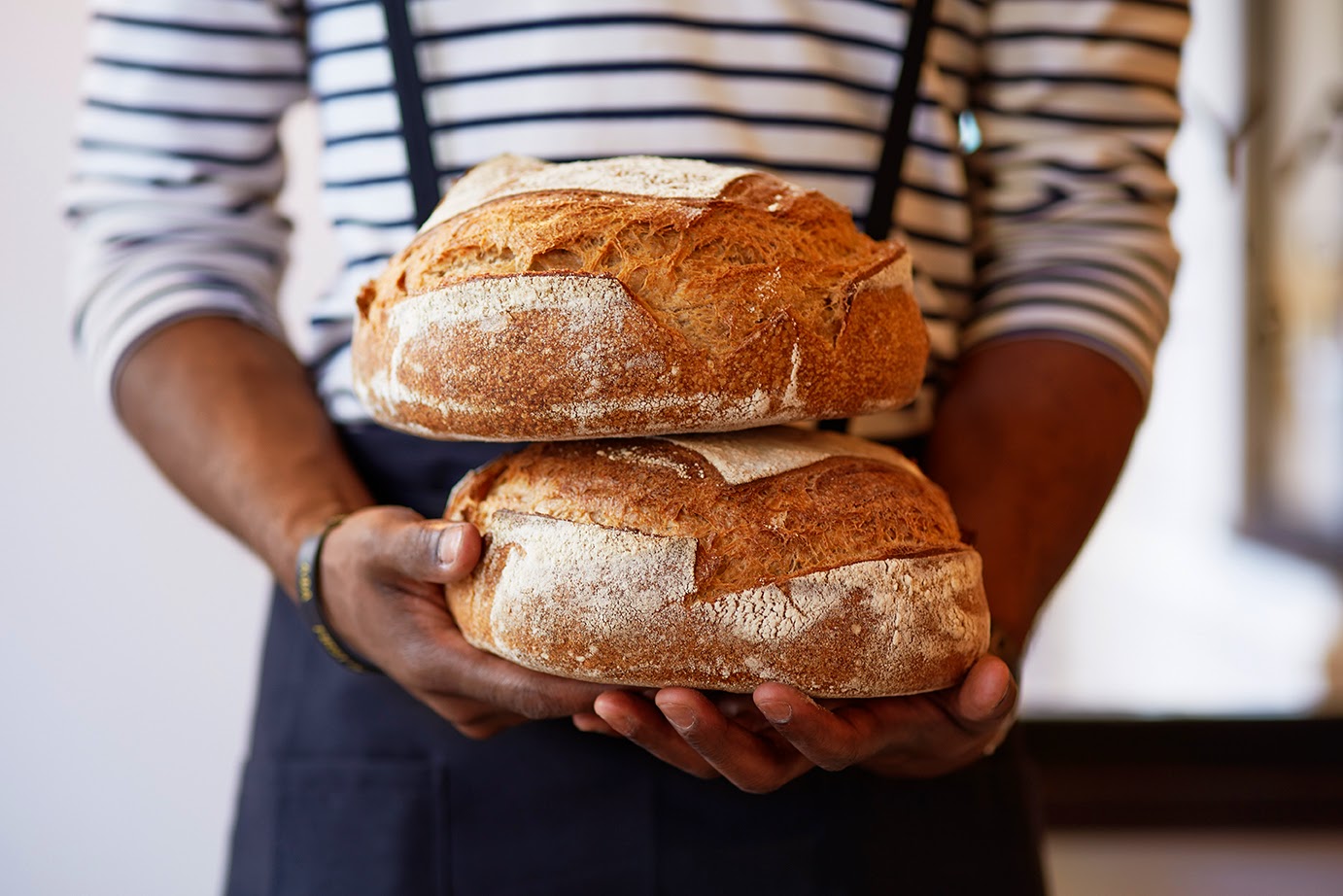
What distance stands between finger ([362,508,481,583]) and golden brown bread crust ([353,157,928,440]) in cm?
7

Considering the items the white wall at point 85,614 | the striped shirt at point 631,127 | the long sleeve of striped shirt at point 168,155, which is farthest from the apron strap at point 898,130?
the white wall at point 85,614

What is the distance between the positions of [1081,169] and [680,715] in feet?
2.53

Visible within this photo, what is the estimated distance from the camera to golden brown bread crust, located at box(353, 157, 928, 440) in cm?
67

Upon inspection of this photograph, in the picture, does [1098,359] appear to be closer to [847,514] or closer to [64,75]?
[847,514]

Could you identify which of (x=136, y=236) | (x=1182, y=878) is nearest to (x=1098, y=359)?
(x=136, y=236)

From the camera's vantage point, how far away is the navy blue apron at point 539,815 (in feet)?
3.24

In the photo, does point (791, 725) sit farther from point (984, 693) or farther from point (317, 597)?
point (317, 597)

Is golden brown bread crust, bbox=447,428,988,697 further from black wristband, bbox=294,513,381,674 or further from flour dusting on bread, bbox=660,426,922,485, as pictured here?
black wristband, bbox=294,513,381,674

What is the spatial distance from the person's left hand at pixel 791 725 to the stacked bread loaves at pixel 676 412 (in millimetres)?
19

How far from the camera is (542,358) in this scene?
0.67m

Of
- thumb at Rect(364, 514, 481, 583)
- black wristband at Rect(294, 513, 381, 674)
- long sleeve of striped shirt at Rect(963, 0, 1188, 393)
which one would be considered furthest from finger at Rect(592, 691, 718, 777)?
long sleeve of striped shirt at Rect(963, 0, 1188, 393)

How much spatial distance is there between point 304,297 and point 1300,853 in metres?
2.08

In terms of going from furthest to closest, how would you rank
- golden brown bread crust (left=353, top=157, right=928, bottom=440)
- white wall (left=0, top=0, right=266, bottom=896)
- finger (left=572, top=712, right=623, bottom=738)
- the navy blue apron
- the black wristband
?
white wall (left=0, top=0, right=266, bottom=896), the navy blue apron, the black wristband, finger (left=572, top=712, right=623, bottom=738), golden brown bread crust (left=353, top=157, right=928, bottom=440)

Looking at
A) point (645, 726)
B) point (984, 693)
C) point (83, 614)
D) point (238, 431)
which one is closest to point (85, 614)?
point (83, 614)
